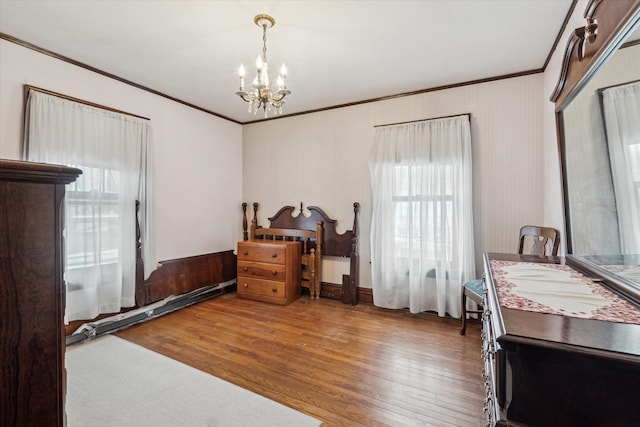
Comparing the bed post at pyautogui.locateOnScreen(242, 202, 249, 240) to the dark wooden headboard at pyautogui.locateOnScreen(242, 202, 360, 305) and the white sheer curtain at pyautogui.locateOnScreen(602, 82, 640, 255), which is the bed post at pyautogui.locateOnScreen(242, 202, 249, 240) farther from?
the white sheer curtain at pyautogui.locateOnScreen(602, 82, 640, 255)

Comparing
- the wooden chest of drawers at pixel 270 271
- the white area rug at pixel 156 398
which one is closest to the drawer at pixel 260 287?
the wooden chest of drawers at pixel 270 271

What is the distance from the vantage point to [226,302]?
12.2 ft

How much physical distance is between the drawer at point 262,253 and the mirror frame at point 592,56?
9.10 feet

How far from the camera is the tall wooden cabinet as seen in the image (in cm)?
64

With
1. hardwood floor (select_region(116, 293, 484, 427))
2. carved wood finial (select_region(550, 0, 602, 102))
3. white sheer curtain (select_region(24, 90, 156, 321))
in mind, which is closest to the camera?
carved wood finial (select_region(550, 0, 602, 102))

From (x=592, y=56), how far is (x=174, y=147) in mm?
3750

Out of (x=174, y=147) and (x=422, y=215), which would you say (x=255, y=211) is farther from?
(x=422, y=215)

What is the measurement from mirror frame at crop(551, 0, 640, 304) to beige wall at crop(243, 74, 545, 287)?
2.98 feet

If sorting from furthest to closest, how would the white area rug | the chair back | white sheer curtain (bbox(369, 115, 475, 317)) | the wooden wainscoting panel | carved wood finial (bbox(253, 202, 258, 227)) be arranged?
carved wood finial (bbox(253, 202, 258, 227)) → the wooden wainscoting panel → white sheer curtain (bbox(369, 115, 475, 317)) → the chair back → the white area rug

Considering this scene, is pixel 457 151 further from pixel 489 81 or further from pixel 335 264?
pixel 335 264

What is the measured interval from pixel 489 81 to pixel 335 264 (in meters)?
2.71

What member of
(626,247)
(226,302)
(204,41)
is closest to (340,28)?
(204,41)

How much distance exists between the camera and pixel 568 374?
24.8 inches

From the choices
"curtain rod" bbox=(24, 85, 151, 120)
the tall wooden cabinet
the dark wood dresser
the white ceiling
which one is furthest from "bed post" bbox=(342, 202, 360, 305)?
the tall wooden cabinet
